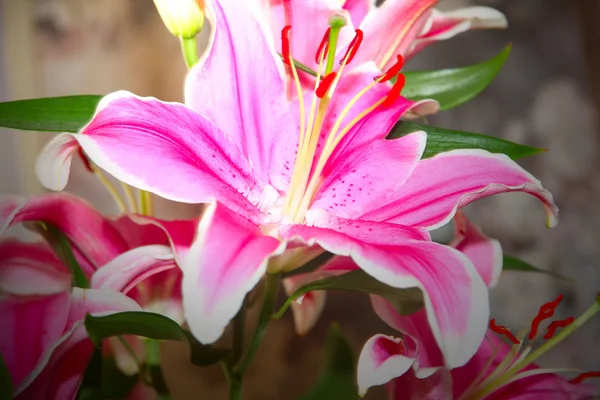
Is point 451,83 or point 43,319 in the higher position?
point 451,83

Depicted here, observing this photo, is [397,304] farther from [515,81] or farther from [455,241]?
[515,81]

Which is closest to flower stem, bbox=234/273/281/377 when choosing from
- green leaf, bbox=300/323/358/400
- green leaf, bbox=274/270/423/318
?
green leaf, bbox=274/270/423/318

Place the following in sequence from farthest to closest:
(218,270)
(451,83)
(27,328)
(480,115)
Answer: (480,115), (451,83), (27,328), (218,270)

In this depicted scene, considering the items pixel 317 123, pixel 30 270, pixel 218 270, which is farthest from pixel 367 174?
pixel 30 270

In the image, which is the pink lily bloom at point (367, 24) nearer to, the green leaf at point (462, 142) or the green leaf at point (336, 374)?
the green leaf at point (462, 142)

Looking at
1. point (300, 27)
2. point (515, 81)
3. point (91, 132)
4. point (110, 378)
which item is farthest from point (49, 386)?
point (515, 81)

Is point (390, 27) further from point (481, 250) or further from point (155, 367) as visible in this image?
point (155, 367)
